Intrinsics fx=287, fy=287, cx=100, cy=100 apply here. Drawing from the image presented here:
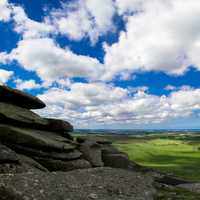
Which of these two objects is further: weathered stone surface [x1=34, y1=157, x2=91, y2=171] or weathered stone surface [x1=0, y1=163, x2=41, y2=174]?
weathered stone surface [x1=34, y1=157, x2=91, y2=171]

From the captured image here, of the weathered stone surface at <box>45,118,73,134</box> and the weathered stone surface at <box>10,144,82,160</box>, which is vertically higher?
the weathered stone surface at <box>45,118,73,134</box>

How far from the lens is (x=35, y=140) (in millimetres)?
40094

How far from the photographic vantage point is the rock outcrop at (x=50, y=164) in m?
26.6

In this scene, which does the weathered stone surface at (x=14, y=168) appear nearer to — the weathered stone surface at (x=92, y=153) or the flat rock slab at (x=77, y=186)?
the flat rock slab at (x=77, y=186)

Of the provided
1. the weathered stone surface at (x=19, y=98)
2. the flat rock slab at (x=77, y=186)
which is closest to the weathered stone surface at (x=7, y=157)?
the flat rock slab at (x=77, y=186)

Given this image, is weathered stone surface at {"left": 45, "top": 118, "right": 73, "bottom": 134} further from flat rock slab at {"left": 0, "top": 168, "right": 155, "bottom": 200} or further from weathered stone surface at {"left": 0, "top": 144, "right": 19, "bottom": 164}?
weathered stone surface at {"left": 0, "top": 144, "right": 19, "bottom": 164}

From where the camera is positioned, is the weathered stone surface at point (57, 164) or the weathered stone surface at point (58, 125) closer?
the weathered stone surface at point (57, 164)

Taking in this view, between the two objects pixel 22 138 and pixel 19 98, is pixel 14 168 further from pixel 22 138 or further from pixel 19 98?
pixel 19 98

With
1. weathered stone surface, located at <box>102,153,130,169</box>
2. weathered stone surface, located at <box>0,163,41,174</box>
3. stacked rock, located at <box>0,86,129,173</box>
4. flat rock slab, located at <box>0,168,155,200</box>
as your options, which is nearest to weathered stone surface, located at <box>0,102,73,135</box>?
stacked rock, located at <box>0,86,129,173</box>

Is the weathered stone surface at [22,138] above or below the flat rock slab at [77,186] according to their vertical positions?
above

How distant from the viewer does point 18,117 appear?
43375 millimetres

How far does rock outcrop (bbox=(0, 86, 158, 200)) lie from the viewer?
2656 cm

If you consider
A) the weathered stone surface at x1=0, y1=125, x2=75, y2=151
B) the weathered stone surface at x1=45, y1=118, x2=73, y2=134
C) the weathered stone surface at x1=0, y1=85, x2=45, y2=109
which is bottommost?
the weathered stone surface at x1=0, y1=125, x2=75, y2=151

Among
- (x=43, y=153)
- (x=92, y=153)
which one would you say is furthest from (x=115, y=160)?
(x=43, y=153)
